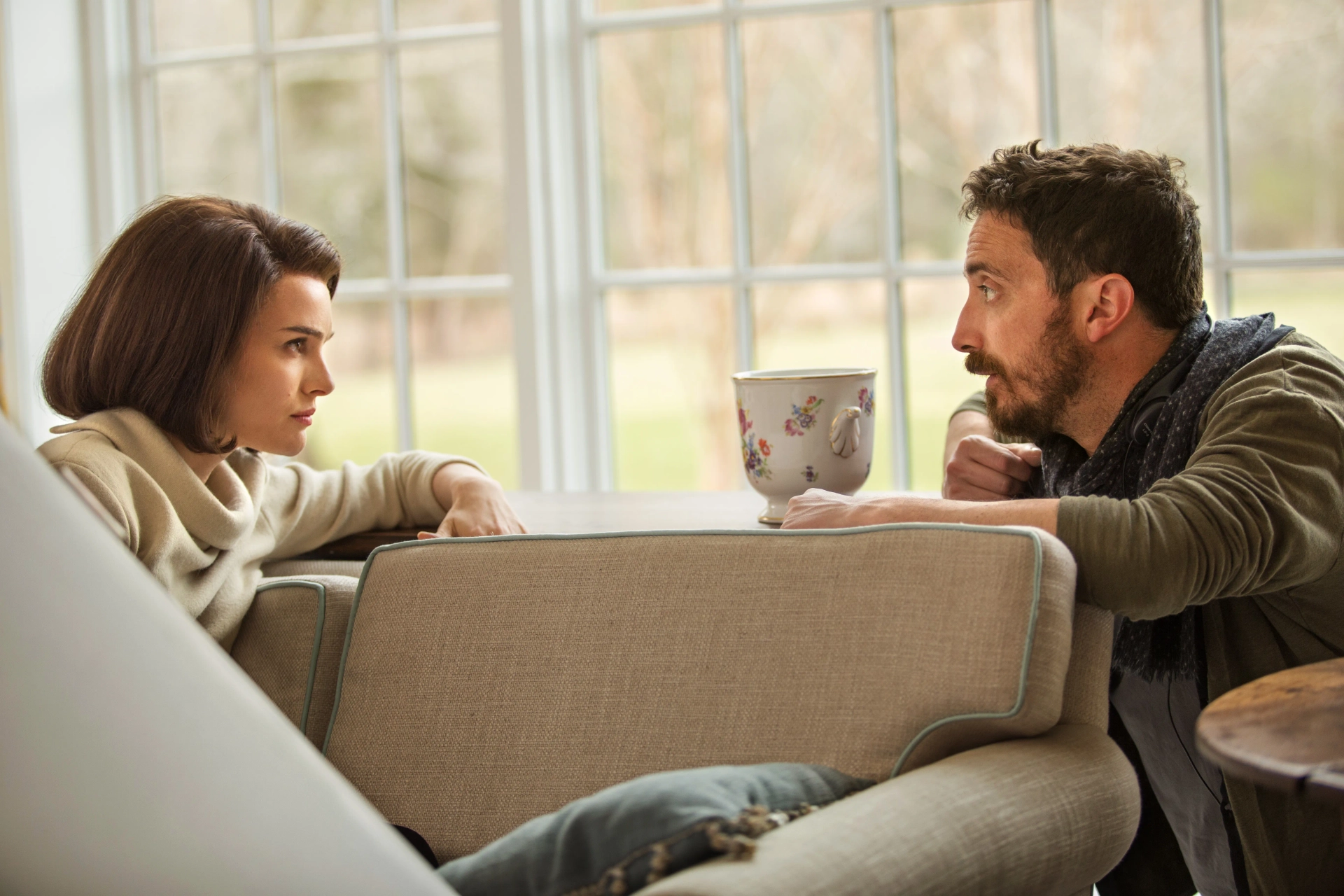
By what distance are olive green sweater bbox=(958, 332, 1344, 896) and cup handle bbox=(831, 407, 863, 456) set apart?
10.8 inches

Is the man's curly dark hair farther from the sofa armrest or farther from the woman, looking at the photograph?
the woman

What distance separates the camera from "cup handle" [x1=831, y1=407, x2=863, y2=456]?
4.43 feet

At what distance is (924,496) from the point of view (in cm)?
139

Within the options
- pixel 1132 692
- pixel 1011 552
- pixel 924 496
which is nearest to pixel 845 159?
pixel 924 496

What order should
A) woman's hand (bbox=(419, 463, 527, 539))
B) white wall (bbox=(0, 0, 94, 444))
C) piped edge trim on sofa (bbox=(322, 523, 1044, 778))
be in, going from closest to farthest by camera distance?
piped edge trim on sofa (bbox=(322, 523, 1044, 778)), woman's hand (bbox=(419, 463, 527, 539)), white wall (bbox=(0, 0, 94, 444))

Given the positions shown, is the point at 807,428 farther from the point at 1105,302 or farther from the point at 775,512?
the point at 1105,302

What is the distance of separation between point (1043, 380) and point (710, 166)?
1.22 meters

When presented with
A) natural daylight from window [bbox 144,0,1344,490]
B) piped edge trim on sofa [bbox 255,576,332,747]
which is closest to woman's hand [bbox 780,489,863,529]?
piped edge trim on sofa [bbox 255,576,332,747]

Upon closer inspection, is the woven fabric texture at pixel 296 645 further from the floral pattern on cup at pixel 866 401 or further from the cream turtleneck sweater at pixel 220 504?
the floral pattern on cup at pixel 866 401

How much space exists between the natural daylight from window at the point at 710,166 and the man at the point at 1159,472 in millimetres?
826

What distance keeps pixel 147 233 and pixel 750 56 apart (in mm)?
1425

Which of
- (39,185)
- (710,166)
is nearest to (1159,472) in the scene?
(710,166)

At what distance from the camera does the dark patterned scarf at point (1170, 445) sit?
1287 mm

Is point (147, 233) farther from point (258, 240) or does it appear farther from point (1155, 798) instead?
point (1155, 798)
